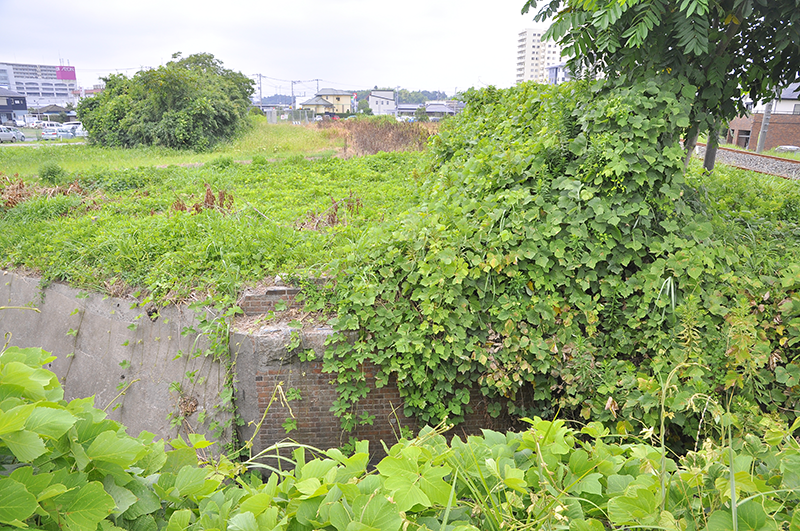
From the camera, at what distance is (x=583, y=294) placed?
4.20m

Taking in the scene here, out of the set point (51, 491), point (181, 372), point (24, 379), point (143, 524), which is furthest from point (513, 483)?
point (181, 372)

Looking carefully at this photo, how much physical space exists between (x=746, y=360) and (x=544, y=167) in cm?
227

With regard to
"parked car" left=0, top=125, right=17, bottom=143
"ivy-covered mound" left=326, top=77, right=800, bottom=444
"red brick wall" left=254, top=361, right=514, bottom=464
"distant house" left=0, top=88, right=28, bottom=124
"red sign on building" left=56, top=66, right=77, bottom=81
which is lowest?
"red brick wall" left=254, top=361, right=514, bottom=464

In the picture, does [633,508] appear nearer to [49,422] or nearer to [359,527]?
[359,527]

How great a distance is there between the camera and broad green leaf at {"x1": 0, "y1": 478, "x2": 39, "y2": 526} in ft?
3.12

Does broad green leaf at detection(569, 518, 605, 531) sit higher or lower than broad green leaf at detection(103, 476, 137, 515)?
lower

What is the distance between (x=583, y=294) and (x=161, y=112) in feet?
61.8

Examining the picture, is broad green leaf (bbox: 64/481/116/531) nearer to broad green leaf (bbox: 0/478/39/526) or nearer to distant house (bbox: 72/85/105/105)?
broad green leaf (bbox: 0/478/39/526)

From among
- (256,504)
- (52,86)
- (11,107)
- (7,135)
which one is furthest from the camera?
(52,86)

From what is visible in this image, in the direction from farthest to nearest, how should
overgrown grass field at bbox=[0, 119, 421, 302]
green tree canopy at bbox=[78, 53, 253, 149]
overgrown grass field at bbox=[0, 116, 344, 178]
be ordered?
green tree canopy at bbox=[78, 53, 253, 149] < overgrown grass field at bbox=[0, 116, 344, 178] < overgrown grass field at bbox=[0, 119, 421, 302]

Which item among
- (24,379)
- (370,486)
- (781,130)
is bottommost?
(370,486)

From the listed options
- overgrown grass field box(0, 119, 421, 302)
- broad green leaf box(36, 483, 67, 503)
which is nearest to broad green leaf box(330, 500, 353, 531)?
broad green leaf box(36, 483, 67, 503)

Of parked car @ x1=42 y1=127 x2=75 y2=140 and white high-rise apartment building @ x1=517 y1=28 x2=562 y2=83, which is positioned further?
white high-rise apartment building @ x1=517 y1=28 x2=562 y2=83

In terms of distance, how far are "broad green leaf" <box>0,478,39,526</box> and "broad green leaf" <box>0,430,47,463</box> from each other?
0.20 feet
